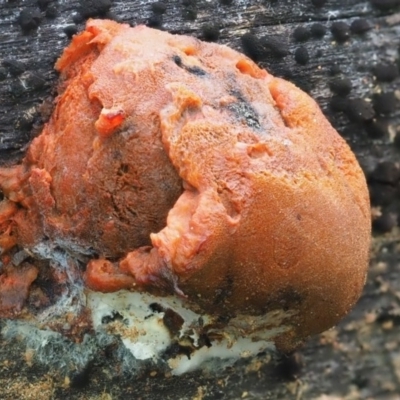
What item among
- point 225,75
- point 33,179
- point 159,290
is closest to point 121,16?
point 225,75

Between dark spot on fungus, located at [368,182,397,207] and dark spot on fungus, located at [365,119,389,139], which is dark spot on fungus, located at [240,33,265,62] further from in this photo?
dark spot on fungus, located at [368,182,397,207]

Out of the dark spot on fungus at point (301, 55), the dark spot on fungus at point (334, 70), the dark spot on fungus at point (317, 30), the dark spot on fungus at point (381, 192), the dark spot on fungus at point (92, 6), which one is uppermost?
the dark spot on fungus at point (92, 6)

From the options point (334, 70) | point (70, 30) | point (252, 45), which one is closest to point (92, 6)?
point (70, 30)

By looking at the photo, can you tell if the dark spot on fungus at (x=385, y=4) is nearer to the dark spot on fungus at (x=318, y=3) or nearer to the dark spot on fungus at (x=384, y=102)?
the dark spot on fungus at (x=318, y=3)

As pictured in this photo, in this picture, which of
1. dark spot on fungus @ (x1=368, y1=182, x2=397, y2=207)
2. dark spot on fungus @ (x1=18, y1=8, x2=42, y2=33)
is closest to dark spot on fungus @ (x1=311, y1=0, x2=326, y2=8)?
dark spot on fungus @ (x1=368, y1=182, x2=397, y2=207)

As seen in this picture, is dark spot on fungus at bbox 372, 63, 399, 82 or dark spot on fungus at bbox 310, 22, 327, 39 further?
dark spot on fungus at bbox 372, 63, 399, 82

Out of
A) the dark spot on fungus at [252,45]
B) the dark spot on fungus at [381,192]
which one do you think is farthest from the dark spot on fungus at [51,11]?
the dark spot on fungus at [381,192]

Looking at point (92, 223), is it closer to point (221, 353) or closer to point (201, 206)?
point (201, 206)
